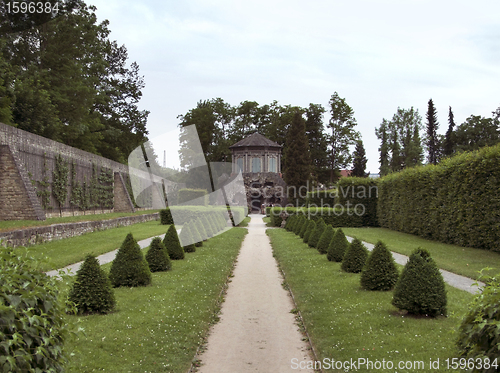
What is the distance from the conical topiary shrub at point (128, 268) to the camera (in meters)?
9.58

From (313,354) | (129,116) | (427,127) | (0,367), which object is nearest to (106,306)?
(313,354)

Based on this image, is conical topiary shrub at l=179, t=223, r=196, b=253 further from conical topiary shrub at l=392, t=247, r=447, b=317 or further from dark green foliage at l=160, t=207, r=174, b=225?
dark green foliage at l=160, t=207, r=174, b=225

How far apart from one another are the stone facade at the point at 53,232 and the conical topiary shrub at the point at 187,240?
17.5ft

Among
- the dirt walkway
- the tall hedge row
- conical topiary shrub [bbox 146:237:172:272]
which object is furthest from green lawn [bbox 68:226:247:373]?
the tall hedge row

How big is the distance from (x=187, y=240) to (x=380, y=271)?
8.70 meters

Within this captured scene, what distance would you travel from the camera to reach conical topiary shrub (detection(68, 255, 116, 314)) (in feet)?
23.8

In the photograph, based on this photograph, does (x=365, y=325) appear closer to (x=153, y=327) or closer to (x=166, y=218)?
(x=153, y=327)

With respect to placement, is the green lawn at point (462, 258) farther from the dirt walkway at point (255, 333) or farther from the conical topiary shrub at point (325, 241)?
the dirt walkway at point (255, 333)

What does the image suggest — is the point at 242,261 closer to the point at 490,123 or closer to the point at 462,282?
the point at 462,282

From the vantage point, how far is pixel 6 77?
25.8 m

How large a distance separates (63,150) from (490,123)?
5115 cm

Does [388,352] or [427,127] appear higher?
[427,127]

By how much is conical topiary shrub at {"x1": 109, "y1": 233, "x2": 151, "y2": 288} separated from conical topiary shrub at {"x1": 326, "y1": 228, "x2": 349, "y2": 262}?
646 cm

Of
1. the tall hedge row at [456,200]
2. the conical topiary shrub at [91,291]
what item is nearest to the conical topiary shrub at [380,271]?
the conical topiary shrub at [91,291]
